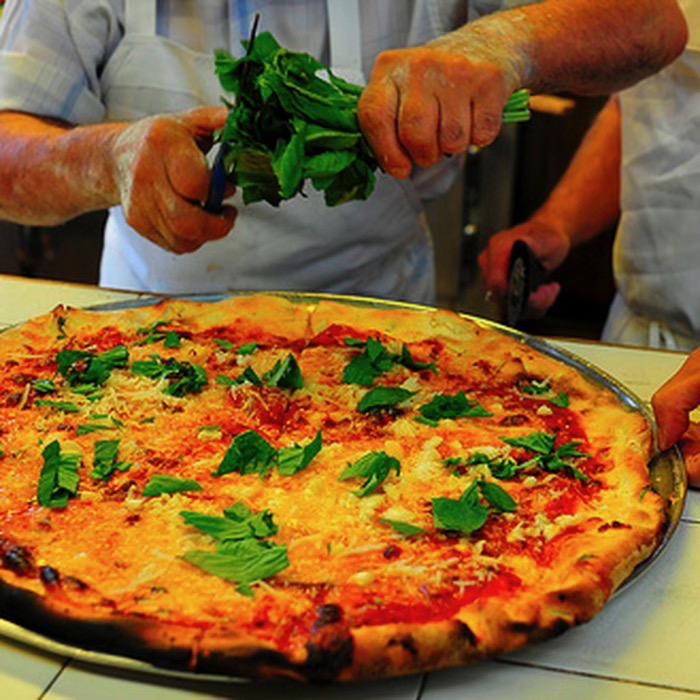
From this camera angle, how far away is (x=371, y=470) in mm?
1332

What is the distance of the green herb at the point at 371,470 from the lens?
1.31 m

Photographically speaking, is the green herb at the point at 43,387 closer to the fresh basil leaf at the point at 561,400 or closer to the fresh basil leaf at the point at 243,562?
the fresh basil leaf at the point at 243,562

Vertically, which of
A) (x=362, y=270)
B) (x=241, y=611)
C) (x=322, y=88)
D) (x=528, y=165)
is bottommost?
(x=528, y=165)

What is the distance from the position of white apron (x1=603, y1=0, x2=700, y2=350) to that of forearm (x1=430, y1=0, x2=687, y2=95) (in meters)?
0.07

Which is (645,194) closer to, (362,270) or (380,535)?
(362,270)

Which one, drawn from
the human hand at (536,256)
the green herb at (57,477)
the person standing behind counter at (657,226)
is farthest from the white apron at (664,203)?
the green herb at (57,477)

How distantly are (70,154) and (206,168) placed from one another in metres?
0.32

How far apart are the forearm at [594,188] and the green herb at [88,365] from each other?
1041 mm

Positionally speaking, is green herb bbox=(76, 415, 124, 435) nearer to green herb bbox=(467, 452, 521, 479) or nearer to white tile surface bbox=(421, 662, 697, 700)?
green herb bbox=(467, 452, 521, 479)

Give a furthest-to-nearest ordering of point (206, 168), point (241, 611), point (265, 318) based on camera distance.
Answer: point (265, 318), point (206, 168), point (241, 611)

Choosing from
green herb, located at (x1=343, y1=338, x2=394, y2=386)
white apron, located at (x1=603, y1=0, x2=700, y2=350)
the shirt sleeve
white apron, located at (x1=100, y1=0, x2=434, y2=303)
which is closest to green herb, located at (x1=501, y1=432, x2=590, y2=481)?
green herb, located at (x1=343, y1=338, x2=394, y2=386)

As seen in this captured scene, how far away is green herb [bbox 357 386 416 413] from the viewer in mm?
1524

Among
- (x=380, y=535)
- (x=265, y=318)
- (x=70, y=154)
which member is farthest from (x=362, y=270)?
(x=380, y=535)

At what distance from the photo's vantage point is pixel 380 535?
4.03 feet
